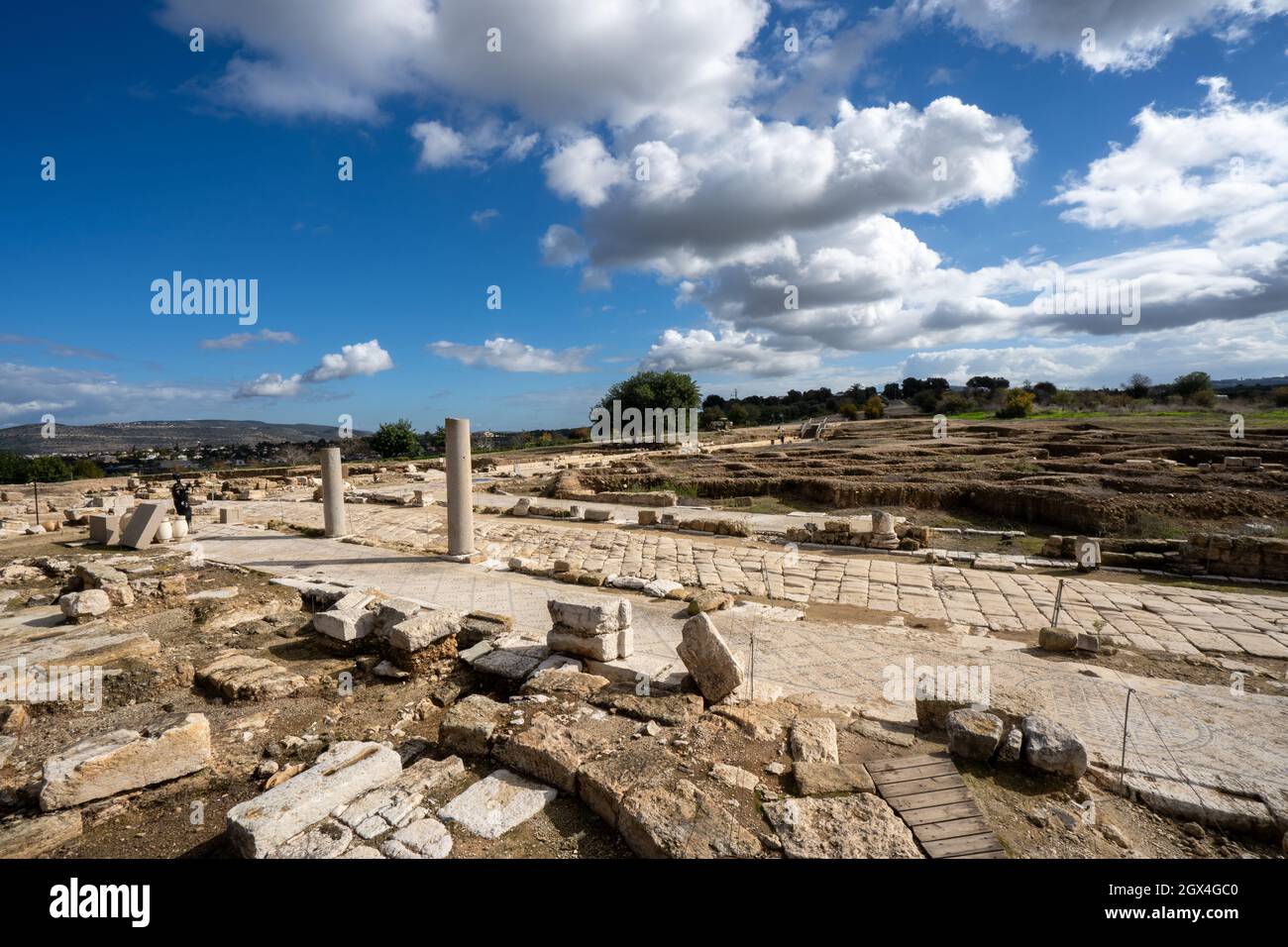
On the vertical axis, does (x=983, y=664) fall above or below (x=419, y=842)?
below

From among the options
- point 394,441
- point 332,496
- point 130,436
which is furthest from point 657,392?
point 130,436

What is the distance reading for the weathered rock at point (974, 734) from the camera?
13.3 ft

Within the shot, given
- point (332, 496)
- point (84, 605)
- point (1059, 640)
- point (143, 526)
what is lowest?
point (1059, 640)

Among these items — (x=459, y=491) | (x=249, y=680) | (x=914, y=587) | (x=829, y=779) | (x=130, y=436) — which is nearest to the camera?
(x=829, y=779)

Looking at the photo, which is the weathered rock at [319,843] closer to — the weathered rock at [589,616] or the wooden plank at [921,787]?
the weathered rock at [589,616]

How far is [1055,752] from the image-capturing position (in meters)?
3.88

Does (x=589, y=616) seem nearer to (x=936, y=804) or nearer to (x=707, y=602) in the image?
(x=707, y=602)

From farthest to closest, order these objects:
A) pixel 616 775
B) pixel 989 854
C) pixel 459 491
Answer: pixel 459 491 → pixel 616 775 → pixel 989 854

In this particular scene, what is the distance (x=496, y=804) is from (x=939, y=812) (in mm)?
2665

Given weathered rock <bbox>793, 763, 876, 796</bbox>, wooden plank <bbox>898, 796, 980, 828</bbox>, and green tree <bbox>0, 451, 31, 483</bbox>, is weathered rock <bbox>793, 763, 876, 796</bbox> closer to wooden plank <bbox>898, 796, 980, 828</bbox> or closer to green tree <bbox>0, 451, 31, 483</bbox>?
wooden plank <bbox>898, 796, 980, 828</bbox>

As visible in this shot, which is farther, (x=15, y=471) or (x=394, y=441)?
(x=394, y=441)

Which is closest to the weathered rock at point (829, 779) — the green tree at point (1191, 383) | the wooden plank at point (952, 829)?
the wooden plank at point (952, 829)

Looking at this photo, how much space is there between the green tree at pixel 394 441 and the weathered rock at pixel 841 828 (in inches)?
1749
